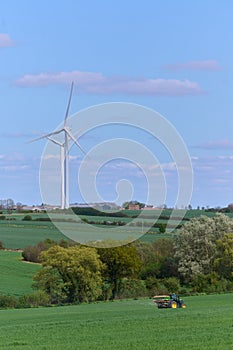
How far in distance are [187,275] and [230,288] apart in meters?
15.6

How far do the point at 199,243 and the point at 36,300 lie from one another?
106ft

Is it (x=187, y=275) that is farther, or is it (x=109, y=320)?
(x=187, y=275)

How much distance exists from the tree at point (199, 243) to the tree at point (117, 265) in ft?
32.7

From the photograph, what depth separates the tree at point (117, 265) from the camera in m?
84.5

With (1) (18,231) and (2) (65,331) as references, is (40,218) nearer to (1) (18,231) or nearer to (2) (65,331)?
(1) (18,231)

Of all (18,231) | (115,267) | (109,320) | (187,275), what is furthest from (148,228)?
(109,320)

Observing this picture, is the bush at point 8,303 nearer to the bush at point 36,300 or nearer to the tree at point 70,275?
the bush at point 36,300

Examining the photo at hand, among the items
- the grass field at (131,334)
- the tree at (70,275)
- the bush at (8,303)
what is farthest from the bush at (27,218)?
the grass field at (131,334)

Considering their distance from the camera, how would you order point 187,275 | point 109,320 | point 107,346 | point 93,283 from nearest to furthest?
point 107,346
point 109,320
point 93,283
point 187,275

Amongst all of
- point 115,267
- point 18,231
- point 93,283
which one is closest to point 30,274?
point 115,267

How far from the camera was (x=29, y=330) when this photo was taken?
32.6m

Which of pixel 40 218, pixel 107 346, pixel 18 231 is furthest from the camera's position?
pixel 40 218

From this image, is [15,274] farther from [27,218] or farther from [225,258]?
[27,218]

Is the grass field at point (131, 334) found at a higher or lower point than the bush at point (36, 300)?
higher
